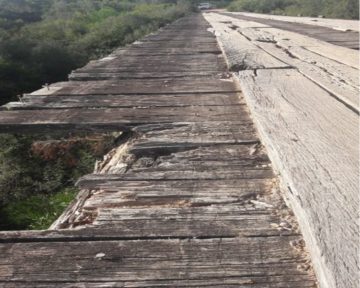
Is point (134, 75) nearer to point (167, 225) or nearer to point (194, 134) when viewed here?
point (194, 134)

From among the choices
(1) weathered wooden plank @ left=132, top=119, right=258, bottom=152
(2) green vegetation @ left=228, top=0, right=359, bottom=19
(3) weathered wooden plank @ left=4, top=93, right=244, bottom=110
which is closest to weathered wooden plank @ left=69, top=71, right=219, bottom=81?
(3) weathered wooden plank @ left=4, top=93, right=244, bottom=110

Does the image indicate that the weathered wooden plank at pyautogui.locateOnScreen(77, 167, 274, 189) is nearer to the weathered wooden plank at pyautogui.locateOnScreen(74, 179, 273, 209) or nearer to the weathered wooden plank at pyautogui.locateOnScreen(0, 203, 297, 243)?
the weathered wooden plank at pyautogui.locateOnScreen(74, 179, 273, 209)

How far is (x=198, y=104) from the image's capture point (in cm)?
270

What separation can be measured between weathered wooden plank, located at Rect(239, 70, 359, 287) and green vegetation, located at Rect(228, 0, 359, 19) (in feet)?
73.6

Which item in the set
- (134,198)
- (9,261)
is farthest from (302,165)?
(9,261)

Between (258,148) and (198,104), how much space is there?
32.7 inches

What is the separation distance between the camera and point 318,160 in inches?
62.7

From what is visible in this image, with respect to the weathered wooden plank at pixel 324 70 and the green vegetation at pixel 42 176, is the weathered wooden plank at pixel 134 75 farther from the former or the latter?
the green vegetation at pixel 42 176

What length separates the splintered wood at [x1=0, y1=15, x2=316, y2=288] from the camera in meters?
1.17

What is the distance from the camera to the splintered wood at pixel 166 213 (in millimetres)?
1167

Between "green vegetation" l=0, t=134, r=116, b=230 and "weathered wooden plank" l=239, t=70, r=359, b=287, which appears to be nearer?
"weathered wooden plank" l=239, t=70, r=359, b=287

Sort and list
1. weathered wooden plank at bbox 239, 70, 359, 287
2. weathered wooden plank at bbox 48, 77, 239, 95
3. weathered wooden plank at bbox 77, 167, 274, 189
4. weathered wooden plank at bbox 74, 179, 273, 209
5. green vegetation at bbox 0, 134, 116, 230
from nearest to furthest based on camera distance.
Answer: weathered wooden plank at bbox 239, 70, 359, 287 → weathered wooden plank at bbox 74, 179, 273, 209 → weathered wooden plank at bbox 77, 167, 274, 189 → green vegetation at bbox 0, 134, 116, 230 → weathered wooden plank at bbox 48, 77, 239, 95

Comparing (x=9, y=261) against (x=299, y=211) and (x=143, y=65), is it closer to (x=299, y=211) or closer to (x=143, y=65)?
(x=299, y=211)

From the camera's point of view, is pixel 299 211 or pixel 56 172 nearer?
pixel 299 211
